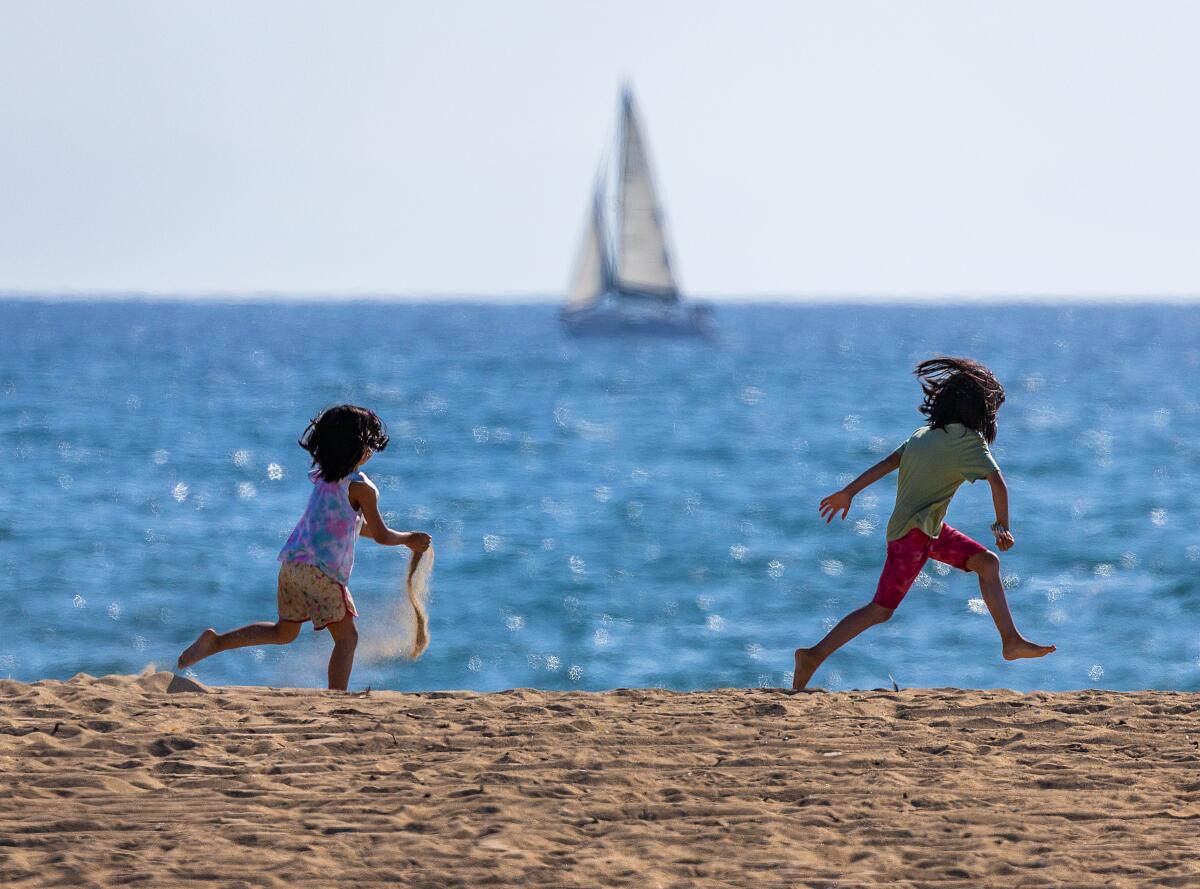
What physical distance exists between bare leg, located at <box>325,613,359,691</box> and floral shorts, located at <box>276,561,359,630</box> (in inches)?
2.7

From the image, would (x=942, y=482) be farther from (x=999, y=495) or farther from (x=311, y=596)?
(x=311, y=596)

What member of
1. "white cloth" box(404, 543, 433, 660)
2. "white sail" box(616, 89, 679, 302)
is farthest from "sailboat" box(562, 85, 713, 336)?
"white cloth" box(404, 543, 433, 660)

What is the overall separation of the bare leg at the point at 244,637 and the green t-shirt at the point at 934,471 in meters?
2.63

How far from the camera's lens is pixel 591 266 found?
65688mm

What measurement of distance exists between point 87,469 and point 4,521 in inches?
264

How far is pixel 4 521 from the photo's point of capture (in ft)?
Result: 71.6

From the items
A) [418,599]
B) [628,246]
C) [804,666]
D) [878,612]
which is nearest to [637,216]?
[628,246]

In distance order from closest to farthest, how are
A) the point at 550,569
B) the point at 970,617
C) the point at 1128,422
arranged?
the point at 970,617
the point at 550,569
the point at 1128,422

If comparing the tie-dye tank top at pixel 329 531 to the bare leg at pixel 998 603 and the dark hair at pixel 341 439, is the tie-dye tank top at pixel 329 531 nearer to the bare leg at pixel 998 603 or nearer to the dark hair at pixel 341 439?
the dark hair at pixel 341 439

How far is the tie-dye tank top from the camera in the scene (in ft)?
21.7

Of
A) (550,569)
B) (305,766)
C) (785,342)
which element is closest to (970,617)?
(550,569)

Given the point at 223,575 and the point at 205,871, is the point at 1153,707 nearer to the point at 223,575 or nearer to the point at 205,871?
the point at 205,871

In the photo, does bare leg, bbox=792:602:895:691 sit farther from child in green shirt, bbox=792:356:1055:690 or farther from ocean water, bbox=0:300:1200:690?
ocean water, bbox=0:300:1200:690

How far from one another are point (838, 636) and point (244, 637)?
102 inches
